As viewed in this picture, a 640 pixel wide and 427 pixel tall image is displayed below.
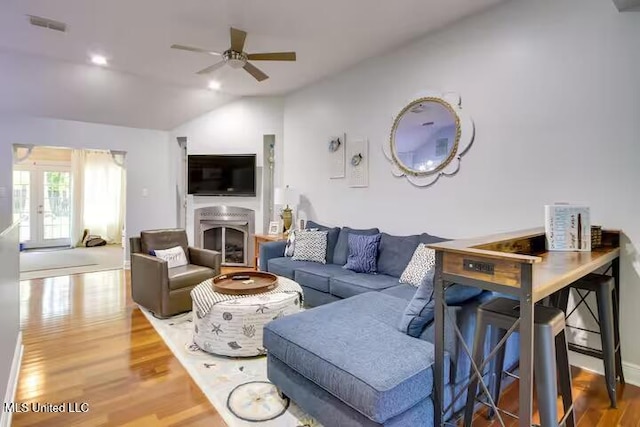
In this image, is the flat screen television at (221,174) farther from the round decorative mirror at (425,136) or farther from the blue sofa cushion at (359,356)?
the blue sofa cushion at (359,356)

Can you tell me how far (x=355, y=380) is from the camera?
5.31 ft

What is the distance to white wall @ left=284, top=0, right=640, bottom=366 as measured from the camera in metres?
2.50

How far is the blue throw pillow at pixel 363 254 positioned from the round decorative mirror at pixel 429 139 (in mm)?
781

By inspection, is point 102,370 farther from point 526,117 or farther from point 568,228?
point 526,117

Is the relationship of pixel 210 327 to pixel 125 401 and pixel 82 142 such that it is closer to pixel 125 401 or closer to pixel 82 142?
pixel 125 401

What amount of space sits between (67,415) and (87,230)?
7.43 m

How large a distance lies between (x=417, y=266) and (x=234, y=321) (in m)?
1.64

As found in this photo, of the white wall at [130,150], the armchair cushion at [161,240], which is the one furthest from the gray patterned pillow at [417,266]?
the white wall at [130,150]

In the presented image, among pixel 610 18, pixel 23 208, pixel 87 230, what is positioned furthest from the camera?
pixel 87 230

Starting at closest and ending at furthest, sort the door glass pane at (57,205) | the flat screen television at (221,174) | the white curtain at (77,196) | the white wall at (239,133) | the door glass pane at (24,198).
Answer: the white wall at (239,133)
the flat screen television at (221,174)
the door glass pane at (24,198)
the door glass pane at (57,205)
the white curtain at (77,196)

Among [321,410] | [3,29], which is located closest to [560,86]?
[321,410]

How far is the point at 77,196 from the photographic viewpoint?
8.25 metres

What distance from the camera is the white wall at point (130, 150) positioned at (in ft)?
17.0

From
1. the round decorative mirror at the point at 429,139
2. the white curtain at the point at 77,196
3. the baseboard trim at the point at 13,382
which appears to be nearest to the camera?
the baseboard trim at the point at 13,382
